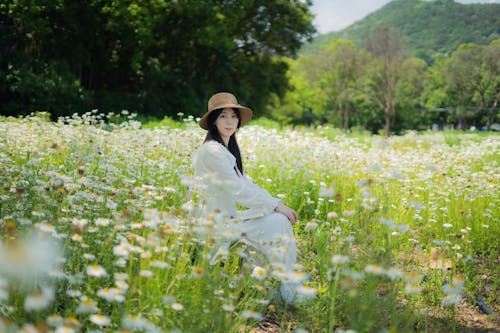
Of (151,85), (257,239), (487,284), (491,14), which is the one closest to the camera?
(257,239)

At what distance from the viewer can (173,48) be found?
20016 millimetres

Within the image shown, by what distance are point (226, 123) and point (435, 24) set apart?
49.4 metres

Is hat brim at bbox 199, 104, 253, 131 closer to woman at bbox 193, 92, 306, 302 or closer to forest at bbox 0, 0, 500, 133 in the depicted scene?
woman at bbox 193, 92, 306, 302

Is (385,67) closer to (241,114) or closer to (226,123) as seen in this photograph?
(241,114)

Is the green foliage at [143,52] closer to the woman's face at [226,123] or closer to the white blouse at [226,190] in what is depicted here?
the woman's face at [226,123]

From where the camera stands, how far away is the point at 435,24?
152 feet

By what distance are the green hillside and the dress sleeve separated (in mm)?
19993

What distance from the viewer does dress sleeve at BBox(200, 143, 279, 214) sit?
3070 mm

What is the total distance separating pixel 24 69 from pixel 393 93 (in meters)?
29.9

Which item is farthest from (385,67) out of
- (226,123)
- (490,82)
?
(226,123)

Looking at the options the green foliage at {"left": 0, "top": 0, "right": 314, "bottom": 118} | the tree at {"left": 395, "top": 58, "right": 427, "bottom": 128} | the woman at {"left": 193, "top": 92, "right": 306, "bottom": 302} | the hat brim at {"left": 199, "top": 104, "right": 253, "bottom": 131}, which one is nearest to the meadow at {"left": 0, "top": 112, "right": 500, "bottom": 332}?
the woman at {"left": 193, "top": 92, "right": 306, "bottom": 302}

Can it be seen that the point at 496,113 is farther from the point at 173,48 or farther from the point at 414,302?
the point at 414,302

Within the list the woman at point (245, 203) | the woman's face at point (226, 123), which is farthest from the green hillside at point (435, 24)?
the woman at point (245, 203)

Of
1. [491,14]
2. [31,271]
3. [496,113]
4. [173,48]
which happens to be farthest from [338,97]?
[31,271]
